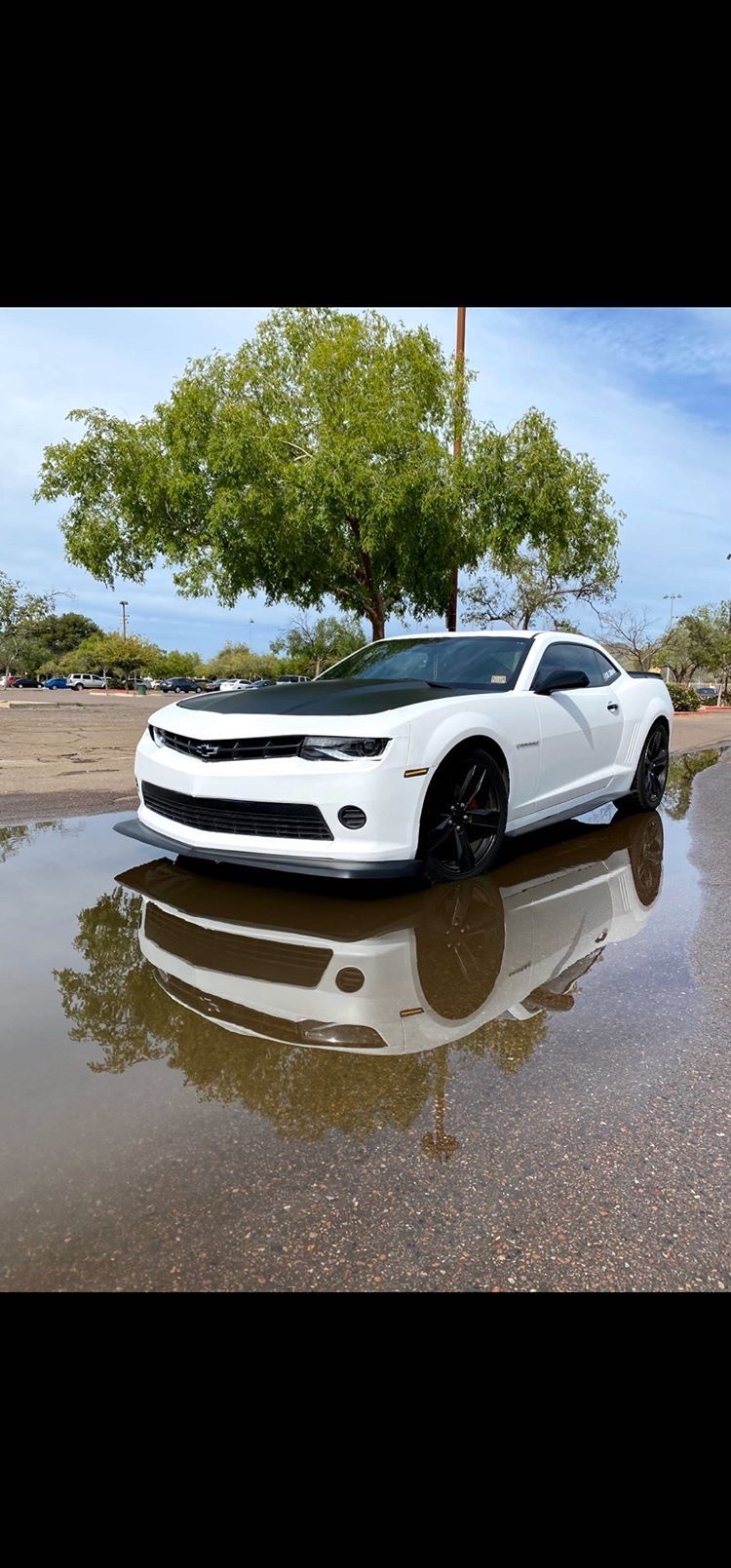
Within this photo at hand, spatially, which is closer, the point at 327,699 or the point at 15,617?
the point at 327,699

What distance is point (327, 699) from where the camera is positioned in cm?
448

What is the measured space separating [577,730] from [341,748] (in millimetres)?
2115

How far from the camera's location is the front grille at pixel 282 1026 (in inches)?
109

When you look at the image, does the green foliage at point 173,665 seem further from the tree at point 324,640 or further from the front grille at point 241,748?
the front grille at point 241,748

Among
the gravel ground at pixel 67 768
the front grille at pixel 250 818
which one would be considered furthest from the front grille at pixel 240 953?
the gravel ground at pixel 67 768

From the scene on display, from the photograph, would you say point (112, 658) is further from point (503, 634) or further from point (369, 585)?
point (503, 634)

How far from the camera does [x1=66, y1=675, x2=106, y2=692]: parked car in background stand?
230 ft

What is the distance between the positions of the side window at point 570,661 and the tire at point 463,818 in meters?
0.90

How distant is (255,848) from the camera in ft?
13.1

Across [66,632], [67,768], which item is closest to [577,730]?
[67,768]
